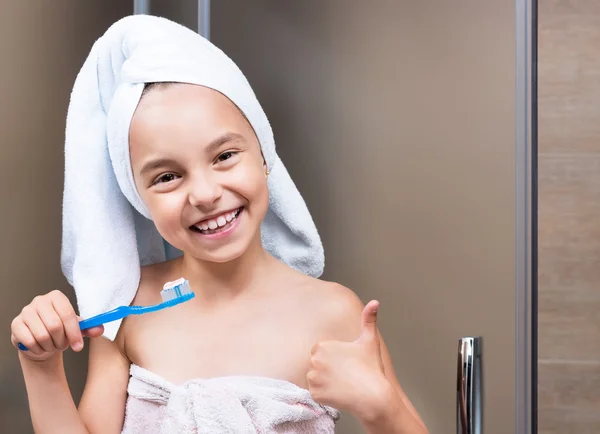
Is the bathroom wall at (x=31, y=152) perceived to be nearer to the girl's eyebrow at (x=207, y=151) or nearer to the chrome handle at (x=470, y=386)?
the girl's eyebrow at (x=207, y=151)

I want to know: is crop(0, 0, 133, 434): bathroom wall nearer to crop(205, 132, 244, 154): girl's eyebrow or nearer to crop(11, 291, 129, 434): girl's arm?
crop(11, 291, 129, 434): girl's arm

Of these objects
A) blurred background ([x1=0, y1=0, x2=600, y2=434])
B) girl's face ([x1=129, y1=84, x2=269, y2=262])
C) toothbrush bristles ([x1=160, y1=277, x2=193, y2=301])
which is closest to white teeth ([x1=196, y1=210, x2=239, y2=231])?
girl's face ([x1=129, y1=84, x2=269, y2=262])

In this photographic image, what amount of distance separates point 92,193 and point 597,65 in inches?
27.3

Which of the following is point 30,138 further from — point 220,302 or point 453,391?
point 453,391

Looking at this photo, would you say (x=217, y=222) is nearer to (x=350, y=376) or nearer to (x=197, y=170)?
(x=197, y=170)

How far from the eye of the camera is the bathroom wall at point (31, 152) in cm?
104

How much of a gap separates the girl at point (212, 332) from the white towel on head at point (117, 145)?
0.6 inches

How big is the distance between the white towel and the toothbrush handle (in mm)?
167

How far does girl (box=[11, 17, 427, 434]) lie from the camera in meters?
0.84

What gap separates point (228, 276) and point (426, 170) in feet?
1.10

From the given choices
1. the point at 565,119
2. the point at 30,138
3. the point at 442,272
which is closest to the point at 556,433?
the point at 442,272

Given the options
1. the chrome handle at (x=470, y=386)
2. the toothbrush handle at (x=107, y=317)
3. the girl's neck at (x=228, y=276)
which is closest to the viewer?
the toothbrush handle at (x=107, y=317)

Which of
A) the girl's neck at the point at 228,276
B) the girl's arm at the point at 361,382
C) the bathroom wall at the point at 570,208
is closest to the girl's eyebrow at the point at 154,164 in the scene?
the girl's neck at the point at 228,276

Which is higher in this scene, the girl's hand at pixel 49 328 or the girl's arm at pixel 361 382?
the girl's hand at pixel 49 328
